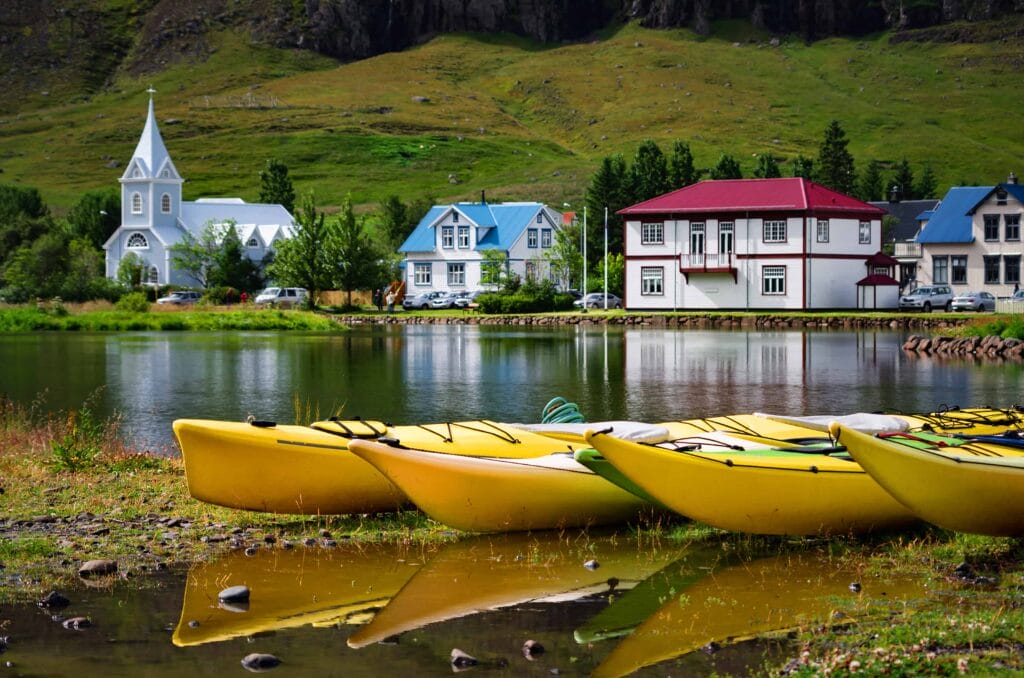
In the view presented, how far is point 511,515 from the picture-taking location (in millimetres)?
13539

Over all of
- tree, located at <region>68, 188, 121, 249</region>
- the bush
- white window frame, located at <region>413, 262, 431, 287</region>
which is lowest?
the bush

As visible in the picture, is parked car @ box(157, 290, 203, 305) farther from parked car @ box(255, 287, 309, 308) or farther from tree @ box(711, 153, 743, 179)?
tree @ box(711, 153, 743, 179)

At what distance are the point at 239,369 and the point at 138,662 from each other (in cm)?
3320

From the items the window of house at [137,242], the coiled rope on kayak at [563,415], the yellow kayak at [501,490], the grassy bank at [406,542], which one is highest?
the window of house at [137,242]

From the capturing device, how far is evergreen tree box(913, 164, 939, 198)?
140 meters

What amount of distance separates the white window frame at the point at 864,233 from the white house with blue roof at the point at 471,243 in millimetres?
25438

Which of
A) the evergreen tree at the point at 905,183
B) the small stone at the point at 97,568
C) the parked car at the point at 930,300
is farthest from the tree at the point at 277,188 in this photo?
the small stone at the point at 97,568

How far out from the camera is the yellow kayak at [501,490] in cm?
1280

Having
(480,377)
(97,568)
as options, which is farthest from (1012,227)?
(97,568)

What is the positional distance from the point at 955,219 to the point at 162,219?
6100 cm

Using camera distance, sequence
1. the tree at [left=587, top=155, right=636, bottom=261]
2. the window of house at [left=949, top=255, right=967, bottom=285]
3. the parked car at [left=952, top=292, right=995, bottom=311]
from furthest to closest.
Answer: the tree at [left=587, top=155, right=636, bottom=261] < the window of house at [left=949, top=255, right=967, bottom=285] < the parked car at [left=952, top=292, right=995, bottom=311]

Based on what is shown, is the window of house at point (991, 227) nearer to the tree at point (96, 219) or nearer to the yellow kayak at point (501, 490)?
the tree at point (96, 219)

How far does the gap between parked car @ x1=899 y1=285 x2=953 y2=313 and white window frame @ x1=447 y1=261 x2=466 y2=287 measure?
33.9 m

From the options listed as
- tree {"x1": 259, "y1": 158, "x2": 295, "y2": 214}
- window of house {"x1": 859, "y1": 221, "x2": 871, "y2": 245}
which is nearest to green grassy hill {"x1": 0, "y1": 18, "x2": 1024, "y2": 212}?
tree {"x1": 259, "y1": 158, "x2": 295, "y2": 214}
